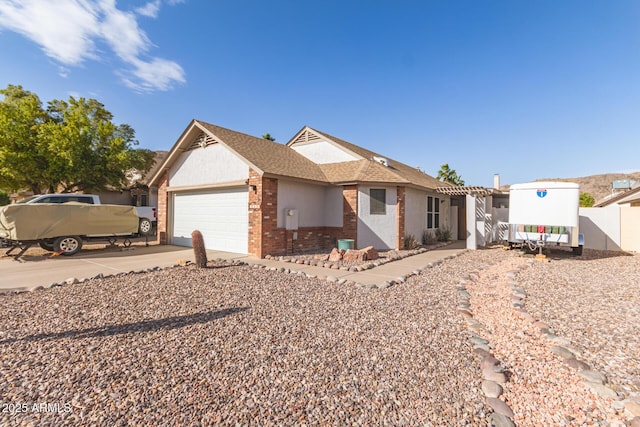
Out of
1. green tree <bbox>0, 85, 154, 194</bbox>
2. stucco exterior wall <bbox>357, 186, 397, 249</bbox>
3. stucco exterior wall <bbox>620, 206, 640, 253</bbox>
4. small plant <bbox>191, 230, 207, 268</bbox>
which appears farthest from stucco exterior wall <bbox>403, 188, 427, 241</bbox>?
green tree <bbox>0, 85, 154, 194</bbox>

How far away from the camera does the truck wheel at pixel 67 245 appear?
9.78 meters

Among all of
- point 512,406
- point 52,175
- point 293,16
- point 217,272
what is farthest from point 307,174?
point 52,175

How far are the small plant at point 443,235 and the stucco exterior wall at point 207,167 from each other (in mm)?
11029

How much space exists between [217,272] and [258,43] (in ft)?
33.5

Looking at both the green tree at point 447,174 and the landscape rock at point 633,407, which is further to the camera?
the green tree at point 447,174

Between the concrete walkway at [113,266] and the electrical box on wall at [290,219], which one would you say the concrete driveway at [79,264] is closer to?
the concrete walkway at [113,266]

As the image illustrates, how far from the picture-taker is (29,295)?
212 inches

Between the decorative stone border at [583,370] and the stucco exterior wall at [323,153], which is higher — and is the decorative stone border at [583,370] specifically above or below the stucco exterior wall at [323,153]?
below

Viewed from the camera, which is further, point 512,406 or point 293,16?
point 293,16

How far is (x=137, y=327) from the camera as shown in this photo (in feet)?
13.1

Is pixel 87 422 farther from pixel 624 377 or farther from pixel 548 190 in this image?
pixel 548 190

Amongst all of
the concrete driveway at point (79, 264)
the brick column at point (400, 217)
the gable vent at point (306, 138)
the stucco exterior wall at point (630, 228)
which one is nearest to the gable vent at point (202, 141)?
the concrete driveway at point (79, 264)

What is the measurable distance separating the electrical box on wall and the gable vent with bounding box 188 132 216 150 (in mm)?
4578

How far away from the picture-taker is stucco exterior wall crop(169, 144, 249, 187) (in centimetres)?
1088
